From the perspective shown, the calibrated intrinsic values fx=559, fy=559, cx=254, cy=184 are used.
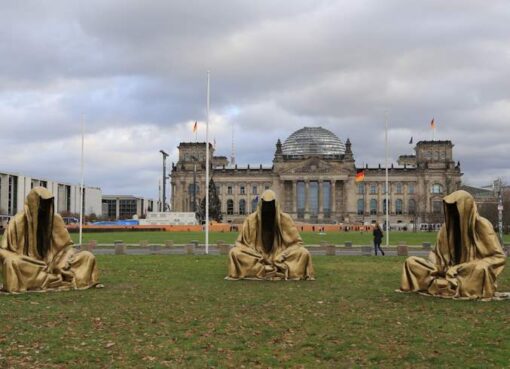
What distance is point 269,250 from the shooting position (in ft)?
53.3

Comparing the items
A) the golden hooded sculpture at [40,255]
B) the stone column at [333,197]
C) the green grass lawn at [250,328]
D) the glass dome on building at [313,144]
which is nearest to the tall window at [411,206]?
the stone column at [333,197]

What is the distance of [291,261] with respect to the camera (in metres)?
15.9

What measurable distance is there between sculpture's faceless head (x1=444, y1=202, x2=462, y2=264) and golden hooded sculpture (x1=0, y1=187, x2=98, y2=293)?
8740 millimetres

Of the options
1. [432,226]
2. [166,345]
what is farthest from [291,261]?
[432,226]

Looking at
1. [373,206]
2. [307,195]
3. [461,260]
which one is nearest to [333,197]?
[307,195]

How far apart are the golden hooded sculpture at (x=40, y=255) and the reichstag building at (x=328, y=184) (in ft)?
373

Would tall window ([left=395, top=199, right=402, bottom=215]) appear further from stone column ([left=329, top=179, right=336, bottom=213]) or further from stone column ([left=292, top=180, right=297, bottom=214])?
stone column ([left=292, top=180, right=297, bottom=214])

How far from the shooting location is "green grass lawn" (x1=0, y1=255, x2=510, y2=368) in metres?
7.48

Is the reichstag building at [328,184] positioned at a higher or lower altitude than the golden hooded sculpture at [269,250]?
higher

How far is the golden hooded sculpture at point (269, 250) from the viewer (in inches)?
620

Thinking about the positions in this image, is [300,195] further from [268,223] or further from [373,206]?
[268,223]

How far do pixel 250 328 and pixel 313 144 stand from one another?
13247cm

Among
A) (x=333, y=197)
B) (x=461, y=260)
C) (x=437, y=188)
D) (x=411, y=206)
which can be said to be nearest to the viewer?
(x=461, y=260)

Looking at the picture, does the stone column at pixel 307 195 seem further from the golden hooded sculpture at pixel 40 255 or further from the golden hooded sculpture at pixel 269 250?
the golden hooded sculpture at pixel 40 255
